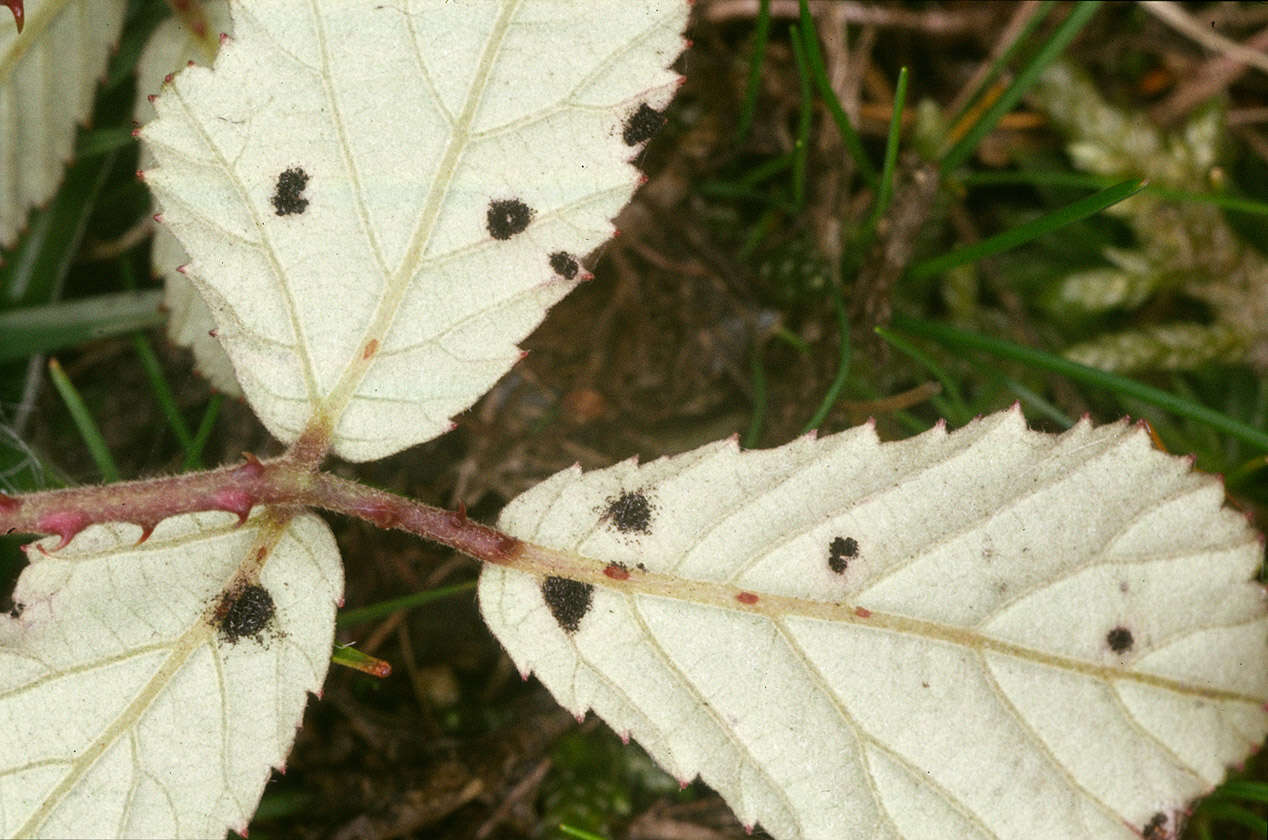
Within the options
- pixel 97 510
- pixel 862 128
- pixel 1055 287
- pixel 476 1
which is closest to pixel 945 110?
pixel 862 128

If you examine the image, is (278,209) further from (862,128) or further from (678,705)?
(862,128)

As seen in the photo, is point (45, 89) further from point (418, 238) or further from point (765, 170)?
point (765, 170)

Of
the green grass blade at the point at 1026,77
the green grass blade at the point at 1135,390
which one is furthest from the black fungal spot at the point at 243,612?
the green grass blade at the point at 1026,77

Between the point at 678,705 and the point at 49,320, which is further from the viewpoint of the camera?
the point at 49,320

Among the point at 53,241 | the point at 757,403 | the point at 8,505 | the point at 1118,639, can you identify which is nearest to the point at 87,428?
the point at 53,241

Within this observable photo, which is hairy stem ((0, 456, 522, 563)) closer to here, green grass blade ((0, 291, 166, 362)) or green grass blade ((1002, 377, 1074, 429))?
green grass blade ((0, 291, 166, 362))

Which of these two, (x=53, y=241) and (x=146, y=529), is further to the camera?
(x=53, y=241)
